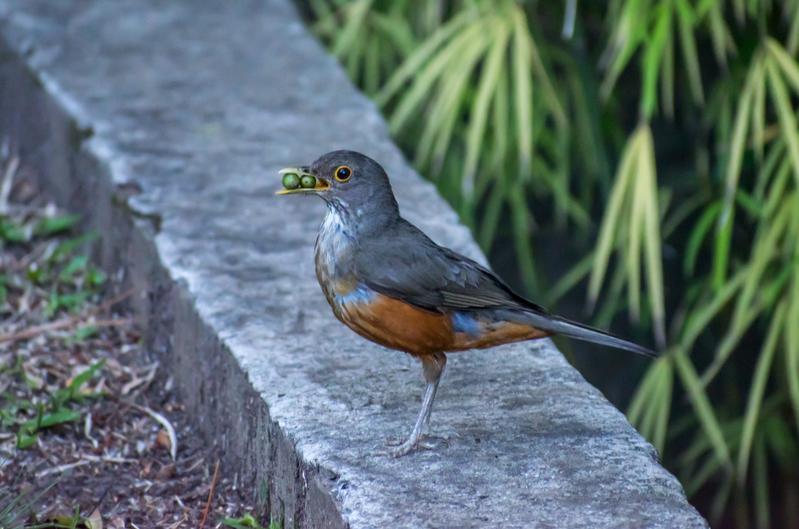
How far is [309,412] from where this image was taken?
297 centimetres

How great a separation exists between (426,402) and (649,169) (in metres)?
1.97

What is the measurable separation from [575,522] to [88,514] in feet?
4.08

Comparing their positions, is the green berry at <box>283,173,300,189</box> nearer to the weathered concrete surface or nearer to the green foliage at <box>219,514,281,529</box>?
the weathered concrete surface

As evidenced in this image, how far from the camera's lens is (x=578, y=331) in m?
2.87

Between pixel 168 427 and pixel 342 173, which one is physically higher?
pixel 342 173

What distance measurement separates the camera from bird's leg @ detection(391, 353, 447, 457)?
279 centimetres

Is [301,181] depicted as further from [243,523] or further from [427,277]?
[243,523]

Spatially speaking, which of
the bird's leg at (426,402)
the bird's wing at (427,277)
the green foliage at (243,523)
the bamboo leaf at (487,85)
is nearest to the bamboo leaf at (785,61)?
the bamboo leaf at (487,85)

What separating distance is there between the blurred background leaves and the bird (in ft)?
4.95

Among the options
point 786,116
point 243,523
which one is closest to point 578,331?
point 243,523

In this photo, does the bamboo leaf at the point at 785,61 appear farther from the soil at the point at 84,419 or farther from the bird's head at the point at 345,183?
the soil at the point at 84,419

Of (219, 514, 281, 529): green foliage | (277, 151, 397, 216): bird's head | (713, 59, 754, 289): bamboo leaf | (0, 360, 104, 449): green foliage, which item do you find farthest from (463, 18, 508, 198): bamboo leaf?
(219, 514, 281, 529): green foliage

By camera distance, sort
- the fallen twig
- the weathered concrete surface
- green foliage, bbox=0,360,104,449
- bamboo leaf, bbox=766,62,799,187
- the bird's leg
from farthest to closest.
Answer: bamboo leaf, bbox=766,62,799,187, the fallen twig, green foliage, bbox=0,360,104,449, the bird's leg, the weathered concrete surface

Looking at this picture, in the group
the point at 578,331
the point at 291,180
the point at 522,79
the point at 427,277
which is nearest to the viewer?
the point at 578,331
